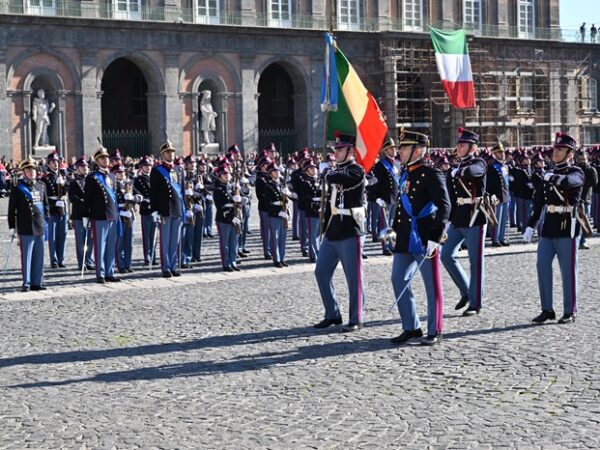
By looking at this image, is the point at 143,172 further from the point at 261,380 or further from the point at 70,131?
the point at 70,131

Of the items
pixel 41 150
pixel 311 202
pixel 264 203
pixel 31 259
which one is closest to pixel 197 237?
pixel 264 203

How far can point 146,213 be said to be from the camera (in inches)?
667

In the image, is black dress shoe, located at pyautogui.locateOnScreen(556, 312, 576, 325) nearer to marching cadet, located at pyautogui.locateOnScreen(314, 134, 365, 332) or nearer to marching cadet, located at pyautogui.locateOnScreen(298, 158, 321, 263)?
marching cadet, located at pyautogui.locateOnScreen(314, 134, 365, 332)

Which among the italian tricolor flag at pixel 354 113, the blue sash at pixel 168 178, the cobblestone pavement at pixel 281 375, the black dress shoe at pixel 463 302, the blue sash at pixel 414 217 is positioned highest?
the italian tricolor flag at pixel 354 113

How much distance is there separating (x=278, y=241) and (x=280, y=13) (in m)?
27.4

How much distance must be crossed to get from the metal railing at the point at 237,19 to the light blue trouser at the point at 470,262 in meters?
27.5

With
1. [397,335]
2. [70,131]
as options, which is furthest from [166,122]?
[397,335]

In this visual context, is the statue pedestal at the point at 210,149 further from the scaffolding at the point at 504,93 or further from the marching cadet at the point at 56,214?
the marching cadet at the point at 56,214

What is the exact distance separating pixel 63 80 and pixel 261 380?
3079 cm

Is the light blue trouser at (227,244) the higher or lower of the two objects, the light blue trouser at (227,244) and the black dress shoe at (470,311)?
the higher

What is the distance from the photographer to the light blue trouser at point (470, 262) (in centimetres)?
1173

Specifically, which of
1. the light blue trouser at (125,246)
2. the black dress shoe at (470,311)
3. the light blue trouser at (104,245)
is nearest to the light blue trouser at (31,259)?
the light blue trouser at (104,245)

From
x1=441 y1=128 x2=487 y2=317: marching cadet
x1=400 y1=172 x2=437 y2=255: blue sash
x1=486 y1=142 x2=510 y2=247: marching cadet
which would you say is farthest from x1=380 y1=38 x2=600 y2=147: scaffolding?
x1=400 y1=172 x2=437 y2=255: blue sash

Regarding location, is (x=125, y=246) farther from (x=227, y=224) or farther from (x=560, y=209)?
(x=560, y=209)
